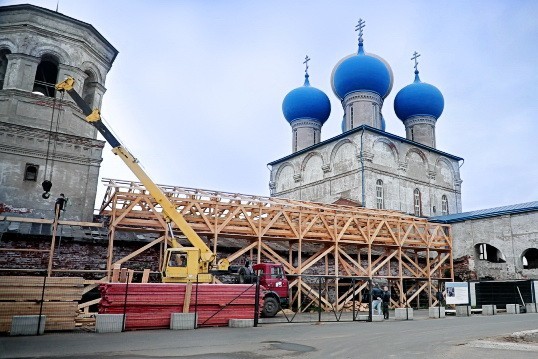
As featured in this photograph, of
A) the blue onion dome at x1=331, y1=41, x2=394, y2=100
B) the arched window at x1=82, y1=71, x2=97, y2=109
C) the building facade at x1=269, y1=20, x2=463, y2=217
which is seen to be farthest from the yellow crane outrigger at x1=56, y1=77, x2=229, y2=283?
the blue onion dome at x1=331, y1=41, x2=394, y2=100

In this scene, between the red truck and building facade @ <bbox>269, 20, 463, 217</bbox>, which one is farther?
building facade @ <bbox>269, 20, 463, 217</bbox>

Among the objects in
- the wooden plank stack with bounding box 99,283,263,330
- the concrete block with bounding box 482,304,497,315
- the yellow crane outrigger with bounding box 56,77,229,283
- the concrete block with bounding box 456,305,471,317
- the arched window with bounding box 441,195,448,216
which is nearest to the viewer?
the wooden plank stack with bounding box 99,283,263,330

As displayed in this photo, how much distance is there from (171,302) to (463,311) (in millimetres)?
13164

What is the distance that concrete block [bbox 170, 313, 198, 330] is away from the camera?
11898mm

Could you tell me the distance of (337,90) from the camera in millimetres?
36938

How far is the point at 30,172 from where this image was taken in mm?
18188

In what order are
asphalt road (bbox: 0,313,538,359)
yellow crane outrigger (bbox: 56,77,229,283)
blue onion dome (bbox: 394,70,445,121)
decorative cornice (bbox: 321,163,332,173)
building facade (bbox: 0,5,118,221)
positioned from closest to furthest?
1. asphalt road (bbox: 0,313,538,359)
2. yellow crane outrigger (bbox: 56,77,229,283)
3. building facade (bbox: 0,5,118,221)
4. decorative cornice (bbox: 321,163,332,173)
5. blue onion dome (bbox: 394,70,445,121)

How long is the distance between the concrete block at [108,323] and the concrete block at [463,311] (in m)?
14.5

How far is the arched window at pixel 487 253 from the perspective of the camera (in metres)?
28.3

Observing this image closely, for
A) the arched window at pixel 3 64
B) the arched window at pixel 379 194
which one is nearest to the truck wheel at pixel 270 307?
the arched window at pixel 3 64

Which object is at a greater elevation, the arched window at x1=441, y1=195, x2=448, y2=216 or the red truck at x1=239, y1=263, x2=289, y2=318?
the arched window at x1=441, y1=195, x2=448, y2=216

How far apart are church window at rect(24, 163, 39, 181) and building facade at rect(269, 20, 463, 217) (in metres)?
20.3

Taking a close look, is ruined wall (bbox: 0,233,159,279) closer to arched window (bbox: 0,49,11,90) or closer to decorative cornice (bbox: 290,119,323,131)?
arched window (bbox: 0,49,11,90)

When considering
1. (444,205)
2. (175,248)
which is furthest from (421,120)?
(175,248)
